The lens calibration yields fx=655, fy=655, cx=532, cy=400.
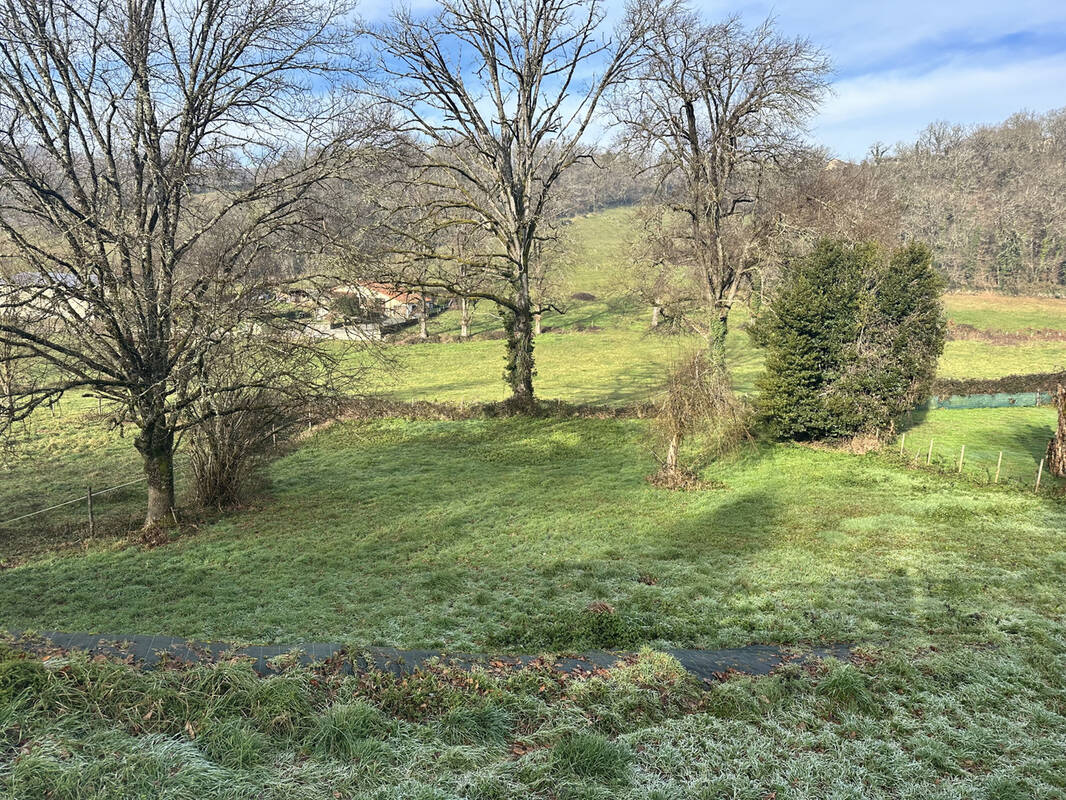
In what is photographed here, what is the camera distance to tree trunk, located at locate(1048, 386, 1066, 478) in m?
15.3

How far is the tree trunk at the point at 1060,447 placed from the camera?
15.3 m

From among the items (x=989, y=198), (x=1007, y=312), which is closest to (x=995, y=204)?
(x=989, y=198)

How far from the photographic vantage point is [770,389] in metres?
18.9

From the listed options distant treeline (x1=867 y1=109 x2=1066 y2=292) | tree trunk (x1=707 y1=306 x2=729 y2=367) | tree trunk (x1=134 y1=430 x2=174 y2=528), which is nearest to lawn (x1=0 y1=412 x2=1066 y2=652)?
tree trunk (x1=134 y1=430 x2=174 y2=528)

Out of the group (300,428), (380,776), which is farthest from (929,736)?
(300,428)

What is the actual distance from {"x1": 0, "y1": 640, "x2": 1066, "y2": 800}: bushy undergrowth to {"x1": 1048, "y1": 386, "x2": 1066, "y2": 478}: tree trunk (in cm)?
1173

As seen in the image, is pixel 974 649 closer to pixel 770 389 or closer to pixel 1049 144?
pixel 770 389

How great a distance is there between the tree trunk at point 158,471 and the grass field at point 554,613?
2.68 feet

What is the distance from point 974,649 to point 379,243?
19157mm

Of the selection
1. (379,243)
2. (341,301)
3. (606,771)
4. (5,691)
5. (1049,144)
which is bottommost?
(606,771)

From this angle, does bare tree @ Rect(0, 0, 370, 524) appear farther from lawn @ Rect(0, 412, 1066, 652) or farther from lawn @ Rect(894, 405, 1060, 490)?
lawn @ Rect(894, 405, 1060, 490)

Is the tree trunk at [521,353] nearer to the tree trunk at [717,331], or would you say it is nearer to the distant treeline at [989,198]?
the tree trunk at [717,331]

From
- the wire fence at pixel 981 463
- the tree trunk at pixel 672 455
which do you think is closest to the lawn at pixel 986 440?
the wire fence at pixel 981 463

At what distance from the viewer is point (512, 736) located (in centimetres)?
507
